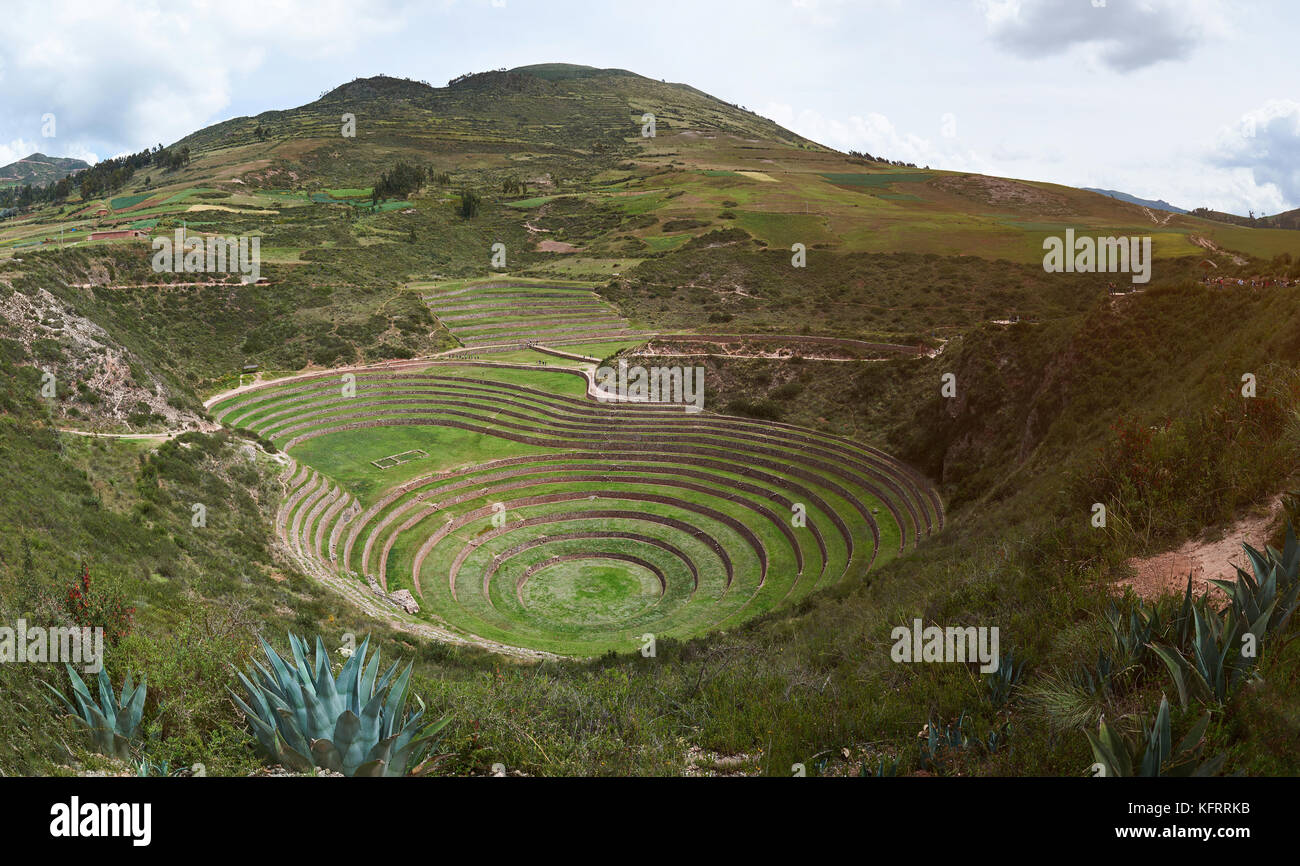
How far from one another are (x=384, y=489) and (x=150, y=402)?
31.0 feet

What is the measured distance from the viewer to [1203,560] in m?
7.38

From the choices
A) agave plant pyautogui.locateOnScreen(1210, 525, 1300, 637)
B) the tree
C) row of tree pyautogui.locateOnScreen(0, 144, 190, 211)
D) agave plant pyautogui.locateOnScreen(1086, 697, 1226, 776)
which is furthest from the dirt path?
row of tree pyautogui.locateOnScreen(0, 144, 190, 211)

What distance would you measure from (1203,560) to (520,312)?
4987cm

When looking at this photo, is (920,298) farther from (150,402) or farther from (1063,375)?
(150,402)

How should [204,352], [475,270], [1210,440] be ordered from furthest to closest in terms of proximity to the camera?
1. [475,270]
2. [204,352]
3. [1210,440]

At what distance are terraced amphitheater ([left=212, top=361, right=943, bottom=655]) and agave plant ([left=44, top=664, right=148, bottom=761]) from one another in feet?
44.8

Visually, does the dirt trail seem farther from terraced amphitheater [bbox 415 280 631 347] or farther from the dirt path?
terraced amphitheater [bbox 415 280 631 347]

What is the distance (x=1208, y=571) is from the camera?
7.11m

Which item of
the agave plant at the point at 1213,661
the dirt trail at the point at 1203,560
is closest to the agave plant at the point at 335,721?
the agave plant at the point at 1213,661

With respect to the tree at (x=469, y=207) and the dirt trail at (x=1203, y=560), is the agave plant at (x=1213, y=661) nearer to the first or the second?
the dirt trail at (x=1203, y=560)

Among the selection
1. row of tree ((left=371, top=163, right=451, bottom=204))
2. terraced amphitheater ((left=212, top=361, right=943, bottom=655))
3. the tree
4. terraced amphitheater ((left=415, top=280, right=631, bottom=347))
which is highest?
row of tree ((left=371, top=163, right=451, bottom=204))

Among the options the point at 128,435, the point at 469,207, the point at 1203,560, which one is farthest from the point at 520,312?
the point at 1203,560

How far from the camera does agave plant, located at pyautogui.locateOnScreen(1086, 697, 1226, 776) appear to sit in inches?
156
